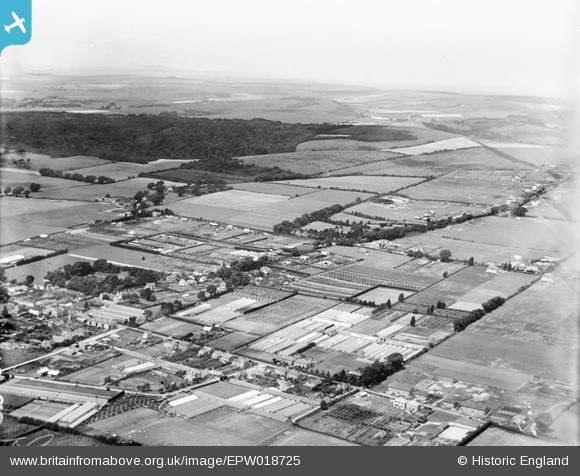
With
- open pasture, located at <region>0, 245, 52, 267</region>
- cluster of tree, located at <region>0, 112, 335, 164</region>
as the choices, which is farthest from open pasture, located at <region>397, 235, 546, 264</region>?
cluster of tree, located at <region>0, 112, 335, 164</region>

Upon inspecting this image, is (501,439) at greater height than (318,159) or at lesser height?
lesser

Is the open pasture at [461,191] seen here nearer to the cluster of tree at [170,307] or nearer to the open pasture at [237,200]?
the open pasture at [237,200]

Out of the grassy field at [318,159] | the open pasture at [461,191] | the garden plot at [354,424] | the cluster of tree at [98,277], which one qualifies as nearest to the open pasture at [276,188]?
the grassy field at [318,159]

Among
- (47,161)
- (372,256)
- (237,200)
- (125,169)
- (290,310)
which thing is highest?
(47,161)

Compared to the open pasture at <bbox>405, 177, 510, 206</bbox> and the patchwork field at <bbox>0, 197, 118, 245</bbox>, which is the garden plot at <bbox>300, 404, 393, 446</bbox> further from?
the open pasture at <bbox>405, 177, 510, 206</bbox>

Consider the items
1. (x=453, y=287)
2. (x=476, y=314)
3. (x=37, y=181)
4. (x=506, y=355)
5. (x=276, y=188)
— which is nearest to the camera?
(x=506, y=355)

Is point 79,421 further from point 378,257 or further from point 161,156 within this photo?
point 161,156

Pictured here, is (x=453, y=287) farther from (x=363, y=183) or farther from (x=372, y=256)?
(x=363, y=183)

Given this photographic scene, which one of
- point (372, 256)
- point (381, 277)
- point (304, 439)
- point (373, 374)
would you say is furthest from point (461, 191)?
point (304, 439)
